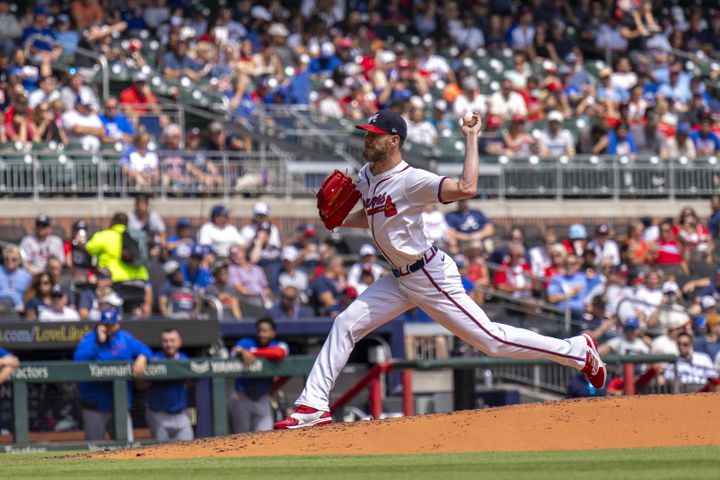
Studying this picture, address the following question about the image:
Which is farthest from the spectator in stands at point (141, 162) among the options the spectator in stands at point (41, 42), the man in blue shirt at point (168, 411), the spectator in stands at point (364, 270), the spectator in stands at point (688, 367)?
the spectator in stands at point (688, 367)

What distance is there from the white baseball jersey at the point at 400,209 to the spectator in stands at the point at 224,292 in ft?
21.6

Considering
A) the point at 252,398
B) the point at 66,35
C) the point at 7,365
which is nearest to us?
the point at 7,365

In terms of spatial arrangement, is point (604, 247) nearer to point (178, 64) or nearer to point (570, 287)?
point (570, 287)

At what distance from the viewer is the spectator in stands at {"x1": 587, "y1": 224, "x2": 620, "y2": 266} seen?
1841 centimetres

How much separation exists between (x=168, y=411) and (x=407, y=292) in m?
4.59

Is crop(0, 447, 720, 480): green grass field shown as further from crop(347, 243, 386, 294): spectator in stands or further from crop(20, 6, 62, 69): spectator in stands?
crop(20, 6, 62, 69): spectator in stands

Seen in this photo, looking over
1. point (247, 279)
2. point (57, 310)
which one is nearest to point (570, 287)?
point (247, 279)

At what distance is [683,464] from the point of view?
6883mm

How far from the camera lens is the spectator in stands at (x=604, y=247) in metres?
18.4

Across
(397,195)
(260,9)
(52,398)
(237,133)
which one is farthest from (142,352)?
(260,9)

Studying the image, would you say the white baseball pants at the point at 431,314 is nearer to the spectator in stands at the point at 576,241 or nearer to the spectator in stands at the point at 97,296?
the spectator in stands at the point at 97,296

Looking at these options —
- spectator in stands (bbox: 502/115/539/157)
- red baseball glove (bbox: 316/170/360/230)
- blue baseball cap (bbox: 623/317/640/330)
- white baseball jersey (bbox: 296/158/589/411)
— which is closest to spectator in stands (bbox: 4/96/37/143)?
spectator in stands (bbox: 502/115/539/157)

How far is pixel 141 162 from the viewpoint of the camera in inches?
705

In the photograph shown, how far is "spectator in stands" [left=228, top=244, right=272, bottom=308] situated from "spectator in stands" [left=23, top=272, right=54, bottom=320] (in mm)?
2362
